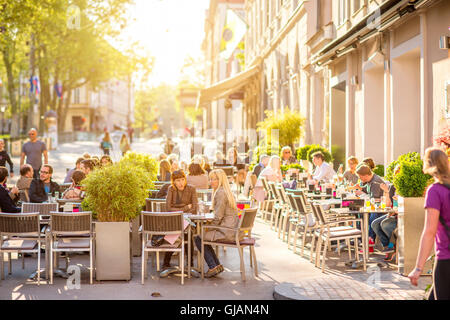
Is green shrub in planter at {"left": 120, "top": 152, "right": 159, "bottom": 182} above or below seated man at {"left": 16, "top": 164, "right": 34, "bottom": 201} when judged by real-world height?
above

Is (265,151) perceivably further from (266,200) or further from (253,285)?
(253,285)

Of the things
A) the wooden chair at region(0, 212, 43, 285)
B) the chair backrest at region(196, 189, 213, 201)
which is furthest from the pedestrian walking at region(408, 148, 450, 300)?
the chair backrest at region(196, 189, 213, 201)

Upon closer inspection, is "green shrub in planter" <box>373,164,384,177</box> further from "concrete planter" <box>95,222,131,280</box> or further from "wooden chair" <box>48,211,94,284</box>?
"wooden chair" <box>48,211,94,284</box>

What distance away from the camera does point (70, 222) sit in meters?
9.16

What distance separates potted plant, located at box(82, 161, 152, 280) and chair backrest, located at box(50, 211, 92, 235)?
0.24 metres

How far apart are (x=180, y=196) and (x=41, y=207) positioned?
2.00m

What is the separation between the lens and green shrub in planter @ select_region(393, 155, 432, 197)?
30.2 feet

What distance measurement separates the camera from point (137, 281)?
9.29 metres

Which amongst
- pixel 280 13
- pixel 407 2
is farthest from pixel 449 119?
pixel 280 13

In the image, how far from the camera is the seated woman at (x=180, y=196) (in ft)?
33.4

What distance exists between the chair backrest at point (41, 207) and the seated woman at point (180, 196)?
64.3 inches

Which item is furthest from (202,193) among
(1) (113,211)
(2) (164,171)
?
(1) (113,211)
